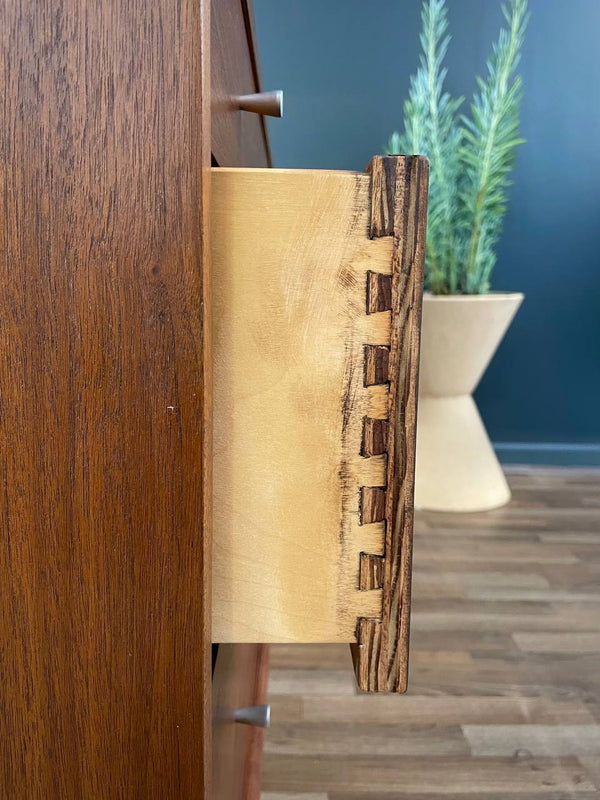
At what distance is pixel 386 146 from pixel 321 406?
1.82 metres

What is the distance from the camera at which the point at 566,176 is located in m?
2.01

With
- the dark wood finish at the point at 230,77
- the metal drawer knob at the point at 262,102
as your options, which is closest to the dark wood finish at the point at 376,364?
the dark wood finish at the point at 230,77

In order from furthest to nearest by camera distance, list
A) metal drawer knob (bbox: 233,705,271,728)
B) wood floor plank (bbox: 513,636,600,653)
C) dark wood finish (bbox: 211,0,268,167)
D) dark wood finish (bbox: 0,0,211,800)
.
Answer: wood floor plank (bbox: 513,636,600,653) → metal drawer knob (bbox: 233,705,271,728) → dark wood finish (bbox: 211,0,268,167) → dark wood finish (bbox: 0,0,211,800)

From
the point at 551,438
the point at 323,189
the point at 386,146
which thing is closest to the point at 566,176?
the point at 386,146

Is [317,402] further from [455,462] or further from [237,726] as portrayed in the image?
[455,462]

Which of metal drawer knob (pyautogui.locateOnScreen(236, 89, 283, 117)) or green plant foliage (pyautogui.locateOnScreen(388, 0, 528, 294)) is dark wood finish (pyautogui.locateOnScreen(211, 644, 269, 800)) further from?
green plant foliage (pyautogui.locateOnScreen(388, 0, 528, 294))

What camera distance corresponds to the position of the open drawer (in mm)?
316

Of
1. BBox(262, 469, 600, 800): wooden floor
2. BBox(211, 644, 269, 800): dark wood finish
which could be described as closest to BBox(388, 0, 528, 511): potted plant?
BBox(262, 469, 600, 800): wooden floor

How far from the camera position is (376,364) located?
32 centimetres

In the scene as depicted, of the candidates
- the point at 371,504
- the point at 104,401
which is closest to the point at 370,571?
the point at 371,504

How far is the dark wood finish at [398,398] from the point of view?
0.32 meters

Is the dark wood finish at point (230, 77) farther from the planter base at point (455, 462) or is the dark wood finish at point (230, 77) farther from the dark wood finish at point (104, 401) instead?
the planter base at point (455, 462)

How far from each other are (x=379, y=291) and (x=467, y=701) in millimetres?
751

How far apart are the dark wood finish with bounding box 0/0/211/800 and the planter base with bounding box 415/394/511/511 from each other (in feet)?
4.67
